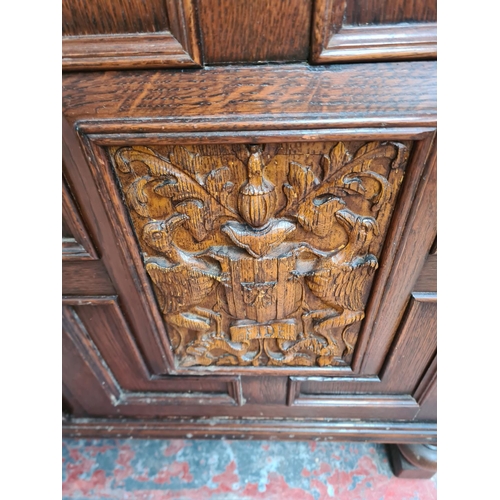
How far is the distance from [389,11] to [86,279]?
0.48 metres

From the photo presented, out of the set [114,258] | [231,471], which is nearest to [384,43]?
[114,258]

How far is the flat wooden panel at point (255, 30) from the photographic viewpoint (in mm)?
354

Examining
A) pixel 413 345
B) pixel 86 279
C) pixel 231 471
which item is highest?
pixel 86 279

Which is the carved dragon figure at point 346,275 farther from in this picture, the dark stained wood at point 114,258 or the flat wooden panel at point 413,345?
the dark stained wood at point 114,258

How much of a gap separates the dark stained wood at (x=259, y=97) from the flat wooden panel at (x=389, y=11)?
4 cm

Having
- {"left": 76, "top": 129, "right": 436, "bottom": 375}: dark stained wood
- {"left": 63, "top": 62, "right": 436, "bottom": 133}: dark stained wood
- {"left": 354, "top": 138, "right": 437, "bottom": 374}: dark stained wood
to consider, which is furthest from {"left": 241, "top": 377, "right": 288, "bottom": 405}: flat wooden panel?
{"left": 63, "top": 62, "right": 436, "bottom": 133}: dark stained wood

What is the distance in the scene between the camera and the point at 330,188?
43cm

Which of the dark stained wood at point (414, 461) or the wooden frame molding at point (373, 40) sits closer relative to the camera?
the wooden frame molding at point (373, 40)

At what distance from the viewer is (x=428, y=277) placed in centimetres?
51

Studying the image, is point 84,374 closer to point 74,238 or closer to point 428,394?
point 74,238

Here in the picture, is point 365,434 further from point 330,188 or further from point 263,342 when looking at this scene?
point 330,188

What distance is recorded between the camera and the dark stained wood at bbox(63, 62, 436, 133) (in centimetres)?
37

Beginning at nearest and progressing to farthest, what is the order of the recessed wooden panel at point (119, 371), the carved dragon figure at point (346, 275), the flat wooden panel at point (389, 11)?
1. the flat wooden panel at point (389, 11)
2. the carved dragon figure at point (346, 275)
3. the recessed wooden panel at point (119, 371)

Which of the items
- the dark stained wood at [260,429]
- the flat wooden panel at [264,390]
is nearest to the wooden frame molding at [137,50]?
the flat wooden panel at [264,390]
